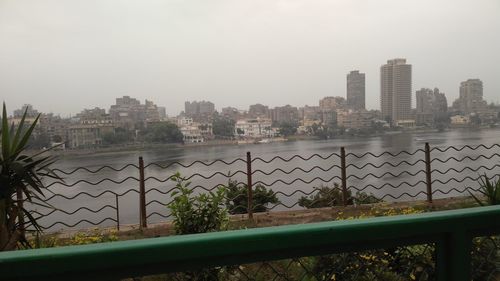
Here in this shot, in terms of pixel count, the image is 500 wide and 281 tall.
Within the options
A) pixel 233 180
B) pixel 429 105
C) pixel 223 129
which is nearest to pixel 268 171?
pixel 233 180

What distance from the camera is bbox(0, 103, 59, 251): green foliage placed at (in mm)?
2824

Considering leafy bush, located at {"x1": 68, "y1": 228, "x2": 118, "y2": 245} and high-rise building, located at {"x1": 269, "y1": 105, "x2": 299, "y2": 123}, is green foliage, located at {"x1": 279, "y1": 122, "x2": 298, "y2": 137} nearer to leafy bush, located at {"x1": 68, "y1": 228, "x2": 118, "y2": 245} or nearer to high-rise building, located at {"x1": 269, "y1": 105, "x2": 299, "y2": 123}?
high-rise building, located at {"x1": 269, "y1": 105, "x2": 299, "y2": 123}

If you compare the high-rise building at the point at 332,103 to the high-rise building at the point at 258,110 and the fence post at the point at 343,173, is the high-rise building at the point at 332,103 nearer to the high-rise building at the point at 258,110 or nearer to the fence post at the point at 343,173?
the high-rise building at the point at 258,110

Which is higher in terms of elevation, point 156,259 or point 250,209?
point 156,259

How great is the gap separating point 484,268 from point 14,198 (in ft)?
10.1

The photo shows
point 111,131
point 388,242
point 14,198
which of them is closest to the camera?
point 388,242

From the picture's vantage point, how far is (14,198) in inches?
118

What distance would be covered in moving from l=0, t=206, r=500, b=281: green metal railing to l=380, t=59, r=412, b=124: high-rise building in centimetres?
1341

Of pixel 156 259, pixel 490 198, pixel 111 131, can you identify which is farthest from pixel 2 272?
pixel 111 131

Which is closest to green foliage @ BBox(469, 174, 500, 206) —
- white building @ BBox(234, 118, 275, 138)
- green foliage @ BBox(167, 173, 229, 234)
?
green foliage @ BBox(167, 173, 229, 234)

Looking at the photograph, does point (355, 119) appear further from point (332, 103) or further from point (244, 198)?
point (244, 198)

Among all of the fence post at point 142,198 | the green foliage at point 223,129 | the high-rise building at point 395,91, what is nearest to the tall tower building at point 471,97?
the high-rise building at point 395,91

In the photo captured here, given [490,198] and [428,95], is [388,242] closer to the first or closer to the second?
[490,198]

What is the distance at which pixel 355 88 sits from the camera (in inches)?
836
